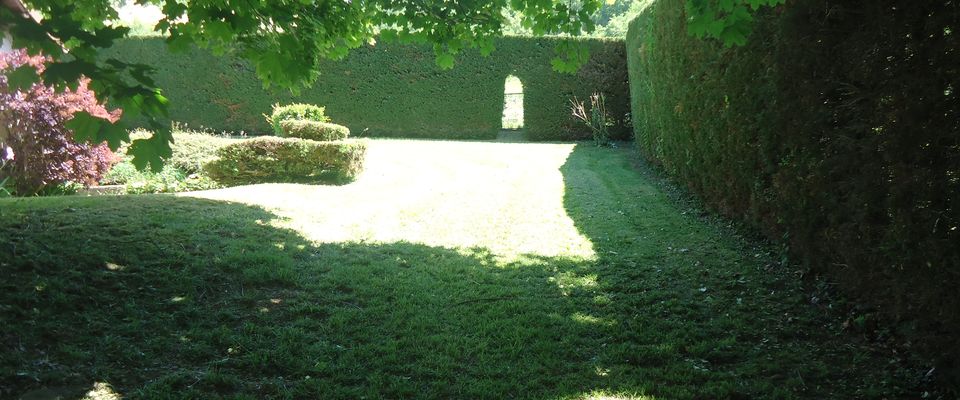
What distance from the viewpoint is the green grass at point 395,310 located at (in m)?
3.21

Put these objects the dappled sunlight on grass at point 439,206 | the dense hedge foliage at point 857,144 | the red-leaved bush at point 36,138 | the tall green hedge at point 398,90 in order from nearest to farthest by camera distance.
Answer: the dense hedge foliage at point 857,144
the dappled sunlight on grass at point 439,206
the red-leaved bush at point 36,138
the tall green hedge at point 398,90

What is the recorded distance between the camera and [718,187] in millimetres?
7164

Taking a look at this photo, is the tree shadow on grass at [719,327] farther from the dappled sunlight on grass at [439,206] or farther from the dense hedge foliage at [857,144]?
the dappled sunlight on grass at [439,206]

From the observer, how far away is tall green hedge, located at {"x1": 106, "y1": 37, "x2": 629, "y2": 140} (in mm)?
19141

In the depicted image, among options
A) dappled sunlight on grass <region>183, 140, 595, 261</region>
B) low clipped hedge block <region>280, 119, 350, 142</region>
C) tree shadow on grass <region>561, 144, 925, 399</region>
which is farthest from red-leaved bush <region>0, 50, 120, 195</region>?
tree shadow on grass <region>561, 144, 925, 399</region>

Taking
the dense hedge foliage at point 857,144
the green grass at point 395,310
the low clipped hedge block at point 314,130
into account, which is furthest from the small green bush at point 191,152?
the dense hedge foliage at point 857,144

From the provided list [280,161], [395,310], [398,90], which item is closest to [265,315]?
[395,310]

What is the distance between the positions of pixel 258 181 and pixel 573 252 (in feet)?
21.4

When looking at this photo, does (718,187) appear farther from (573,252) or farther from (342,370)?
(342,370)

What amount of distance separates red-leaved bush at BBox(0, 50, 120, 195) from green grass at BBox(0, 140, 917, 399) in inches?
131

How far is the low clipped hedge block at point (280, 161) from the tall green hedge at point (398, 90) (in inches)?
334

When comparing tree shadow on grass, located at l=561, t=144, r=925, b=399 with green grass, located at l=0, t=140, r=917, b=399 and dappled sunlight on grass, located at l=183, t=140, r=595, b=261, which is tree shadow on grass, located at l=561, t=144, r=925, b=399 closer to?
green grass, located at l=0, t=140, r=917, b=399

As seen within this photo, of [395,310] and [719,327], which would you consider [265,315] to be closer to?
[395,310]

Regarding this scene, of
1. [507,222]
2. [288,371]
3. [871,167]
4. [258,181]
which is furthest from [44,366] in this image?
[258,181]
